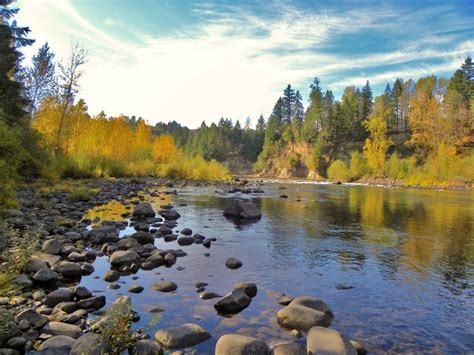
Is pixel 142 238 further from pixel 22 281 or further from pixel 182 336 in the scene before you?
pixel 182 336

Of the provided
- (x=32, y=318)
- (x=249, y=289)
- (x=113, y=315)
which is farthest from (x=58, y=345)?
(x=249, y=289)

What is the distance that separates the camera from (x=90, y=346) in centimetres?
448

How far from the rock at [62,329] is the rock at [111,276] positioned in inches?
107

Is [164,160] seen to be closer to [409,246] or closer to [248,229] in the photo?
[248,229]

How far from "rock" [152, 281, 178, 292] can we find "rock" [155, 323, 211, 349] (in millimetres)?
1990

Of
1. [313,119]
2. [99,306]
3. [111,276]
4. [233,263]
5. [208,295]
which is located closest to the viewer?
[99,306]

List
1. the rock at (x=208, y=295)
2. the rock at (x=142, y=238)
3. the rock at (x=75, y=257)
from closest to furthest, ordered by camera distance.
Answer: the rock at (x=208, y=295) → the rock at (x=75, y=257) → the rock at (x=142, y=238)

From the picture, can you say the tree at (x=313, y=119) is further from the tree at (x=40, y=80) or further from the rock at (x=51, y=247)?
the rock at (x=51, y=247)

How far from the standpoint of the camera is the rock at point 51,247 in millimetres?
9335

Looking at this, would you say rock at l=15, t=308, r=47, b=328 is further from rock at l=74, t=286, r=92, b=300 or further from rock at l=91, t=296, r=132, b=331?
rock at l=74, t=286, r=92, b=300

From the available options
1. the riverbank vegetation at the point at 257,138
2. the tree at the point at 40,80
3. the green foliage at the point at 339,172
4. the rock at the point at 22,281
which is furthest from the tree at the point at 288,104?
the rock at the point at 22,281

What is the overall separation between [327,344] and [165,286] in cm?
384

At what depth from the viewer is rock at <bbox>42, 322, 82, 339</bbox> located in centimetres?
499

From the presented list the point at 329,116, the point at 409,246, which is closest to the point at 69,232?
Result: the point at 409,246
